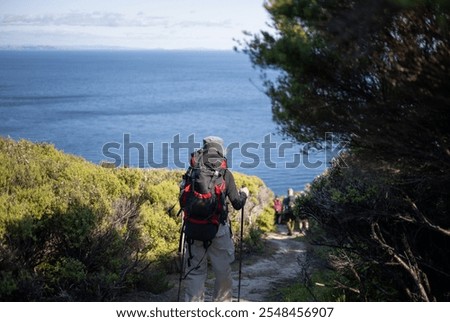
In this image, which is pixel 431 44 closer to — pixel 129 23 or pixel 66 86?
pixel 129 23

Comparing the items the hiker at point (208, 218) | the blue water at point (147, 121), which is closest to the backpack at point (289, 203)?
the blue water at point (147, 121)

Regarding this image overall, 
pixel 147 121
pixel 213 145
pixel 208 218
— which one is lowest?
pixel 147 121

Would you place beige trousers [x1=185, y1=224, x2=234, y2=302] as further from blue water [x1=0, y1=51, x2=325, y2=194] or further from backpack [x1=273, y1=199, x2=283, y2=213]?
backpack [x1=273, y1=199, x2=283, y2=213]

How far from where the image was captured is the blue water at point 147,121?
86.7 feet

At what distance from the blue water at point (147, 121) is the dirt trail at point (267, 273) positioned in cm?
205

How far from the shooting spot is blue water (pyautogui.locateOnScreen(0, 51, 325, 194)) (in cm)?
2644

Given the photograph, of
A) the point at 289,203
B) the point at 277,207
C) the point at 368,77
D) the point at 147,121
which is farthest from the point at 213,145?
the point at 147,121

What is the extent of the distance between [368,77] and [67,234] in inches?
177

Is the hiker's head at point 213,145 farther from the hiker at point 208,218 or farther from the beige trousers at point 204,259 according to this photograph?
the beige trousers at point 204,259

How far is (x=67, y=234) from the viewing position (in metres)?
7.56

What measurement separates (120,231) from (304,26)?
466cm

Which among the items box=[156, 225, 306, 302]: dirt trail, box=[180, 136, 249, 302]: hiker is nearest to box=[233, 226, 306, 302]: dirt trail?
box=[156, 225, 306, 302]: dirt trail

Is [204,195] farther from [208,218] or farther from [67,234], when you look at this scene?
[67,234]

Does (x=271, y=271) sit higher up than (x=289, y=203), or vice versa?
(x=289, y=203)
